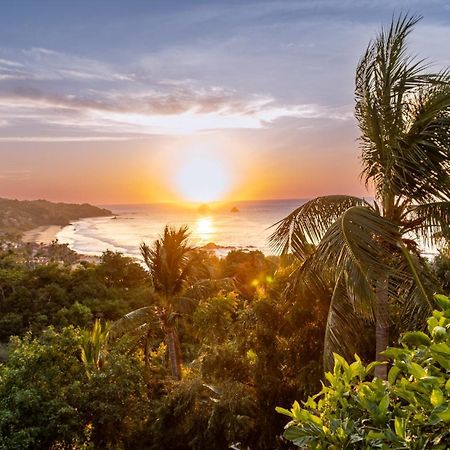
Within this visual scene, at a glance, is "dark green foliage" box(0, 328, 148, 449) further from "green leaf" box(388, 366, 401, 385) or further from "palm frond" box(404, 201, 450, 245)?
"green leaf" box(388, 366, 401, 385)

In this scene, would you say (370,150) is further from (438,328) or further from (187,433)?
(187,433)

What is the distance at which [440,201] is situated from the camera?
5168mm

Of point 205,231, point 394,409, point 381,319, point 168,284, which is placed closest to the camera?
point 394,409

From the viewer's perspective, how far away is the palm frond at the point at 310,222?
18.9ft

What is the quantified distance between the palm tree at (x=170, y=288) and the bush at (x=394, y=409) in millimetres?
9299

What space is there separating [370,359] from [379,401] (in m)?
5.17

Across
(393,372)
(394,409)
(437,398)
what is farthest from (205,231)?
(437,398)

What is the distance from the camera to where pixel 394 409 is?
1787mm

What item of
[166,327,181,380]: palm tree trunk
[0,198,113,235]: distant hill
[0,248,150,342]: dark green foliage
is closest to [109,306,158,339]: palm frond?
[166,327,181,380]: palm tree trunk

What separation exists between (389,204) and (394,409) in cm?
396

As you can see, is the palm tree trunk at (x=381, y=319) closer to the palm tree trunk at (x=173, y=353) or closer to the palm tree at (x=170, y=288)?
the palm tree at (x=170, y=288)

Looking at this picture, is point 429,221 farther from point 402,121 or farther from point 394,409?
point 394,409

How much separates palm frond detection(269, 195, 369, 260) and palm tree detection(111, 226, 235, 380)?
5812mm

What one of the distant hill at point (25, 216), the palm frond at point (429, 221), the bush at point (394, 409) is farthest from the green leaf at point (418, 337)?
the distant hill at point (25, 216)
